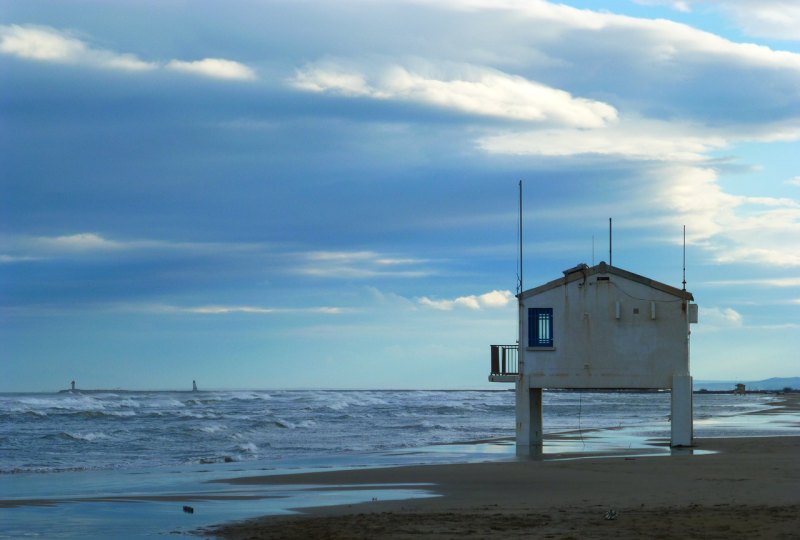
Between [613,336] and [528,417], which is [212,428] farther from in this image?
[613,336]

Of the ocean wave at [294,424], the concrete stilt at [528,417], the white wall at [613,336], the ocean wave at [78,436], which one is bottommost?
the ocean wave at [78,436]

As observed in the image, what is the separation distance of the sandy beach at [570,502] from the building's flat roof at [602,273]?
5079 mm

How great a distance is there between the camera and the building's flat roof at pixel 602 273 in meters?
28.3

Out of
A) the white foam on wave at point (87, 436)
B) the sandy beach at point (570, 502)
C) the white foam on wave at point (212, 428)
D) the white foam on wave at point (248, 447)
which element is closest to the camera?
the sandy beach at point (570, 502)

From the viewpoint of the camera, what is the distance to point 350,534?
13.2 m

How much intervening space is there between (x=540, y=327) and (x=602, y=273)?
2337 mm

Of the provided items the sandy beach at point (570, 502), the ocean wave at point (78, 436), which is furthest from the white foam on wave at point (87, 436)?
the sandy beach at point (570, 502)

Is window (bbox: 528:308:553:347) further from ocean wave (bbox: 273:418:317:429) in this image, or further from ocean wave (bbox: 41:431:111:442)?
ocean wave (bbox: 273:418:317:429)

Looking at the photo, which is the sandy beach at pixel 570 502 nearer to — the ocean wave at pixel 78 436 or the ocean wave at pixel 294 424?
the ocean wave at pixel 78 436

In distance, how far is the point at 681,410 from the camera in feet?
93.0

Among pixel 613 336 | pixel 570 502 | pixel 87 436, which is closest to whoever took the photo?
pixel 570 502

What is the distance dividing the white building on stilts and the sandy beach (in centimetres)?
366

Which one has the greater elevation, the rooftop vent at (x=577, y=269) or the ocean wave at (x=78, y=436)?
the rooftop vent at (x=577, y=269)

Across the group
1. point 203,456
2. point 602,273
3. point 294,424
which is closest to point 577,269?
point 602,273
